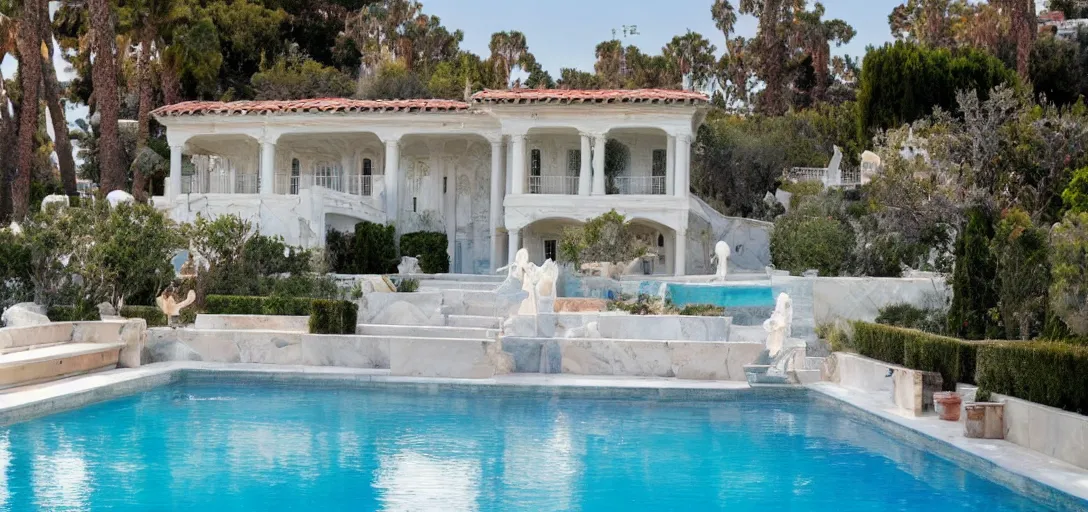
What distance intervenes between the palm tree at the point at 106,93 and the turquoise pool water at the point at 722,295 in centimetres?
1947

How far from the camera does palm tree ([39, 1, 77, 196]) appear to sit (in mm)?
36281

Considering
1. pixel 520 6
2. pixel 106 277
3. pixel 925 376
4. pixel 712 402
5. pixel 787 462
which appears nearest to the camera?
pixel 787 462

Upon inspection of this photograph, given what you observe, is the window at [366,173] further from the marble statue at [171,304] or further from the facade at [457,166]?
the marble statue at [171,304]

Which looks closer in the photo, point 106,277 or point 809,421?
point 809,421

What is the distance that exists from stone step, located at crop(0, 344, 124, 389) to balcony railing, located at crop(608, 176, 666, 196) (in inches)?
745

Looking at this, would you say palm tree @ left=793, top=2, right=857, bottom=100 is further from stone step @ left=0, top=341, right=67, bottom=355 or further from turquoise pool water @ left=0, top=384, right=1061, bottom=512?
stone step @ left=0, top=341, right=67, bottom=355

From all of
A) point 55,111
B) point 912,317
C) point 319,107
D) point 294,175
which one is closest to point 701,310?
point 912,317

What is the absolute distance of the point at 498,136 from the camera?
105 feet

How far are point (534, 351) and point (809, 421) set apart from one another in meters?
4.89

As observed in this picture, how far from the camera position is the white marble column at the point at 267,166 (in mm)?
32625

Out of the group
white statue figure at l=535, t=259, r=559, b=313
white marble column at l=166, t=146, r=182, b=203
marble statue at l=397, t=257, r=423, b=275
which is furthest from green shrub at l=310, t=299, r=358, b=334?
white marble column at l=166, t=146, r=182, b=203

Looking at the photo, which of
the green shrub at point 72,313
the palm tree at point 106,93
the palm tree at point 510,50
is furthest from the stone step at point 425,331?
the palm tree at point 510,50

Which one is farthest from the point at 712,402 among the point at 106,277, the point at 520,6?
the point at 520,6

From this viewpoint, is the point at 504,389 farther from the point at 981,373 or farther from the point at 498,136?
the point at 498,136
